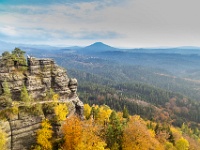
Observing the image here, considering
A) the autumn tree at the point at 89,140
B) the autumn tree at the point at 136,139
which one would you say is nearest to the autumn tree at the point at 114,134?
the autumn tree at the point at 136,139

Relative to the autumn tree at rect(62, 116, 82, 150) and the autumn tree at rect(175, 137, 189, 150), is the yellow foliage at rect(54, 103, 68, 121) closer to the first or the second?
the autumn tree at rect(62, 116, 82, 150)

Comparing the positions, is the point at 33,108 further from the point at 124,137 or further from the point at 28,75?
the point at 124,137

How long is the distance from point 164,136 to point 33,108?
2127 inches

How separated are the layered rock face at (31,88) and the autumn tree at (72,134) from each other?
684 cm

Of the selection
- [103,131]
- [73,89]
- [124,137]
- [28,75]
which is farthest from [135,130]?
[28,75]

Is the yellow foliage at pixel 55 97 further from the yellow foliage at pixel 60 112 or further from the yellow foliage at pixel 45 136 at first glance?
the yellow foliage at pixel 45 136

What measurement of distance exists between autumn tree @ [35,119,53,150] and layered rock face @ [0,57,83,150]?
4.60 feet

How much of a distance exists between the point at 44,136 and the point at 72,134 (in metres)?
7.46

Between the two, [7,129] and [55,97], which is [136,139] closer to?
[55,97]

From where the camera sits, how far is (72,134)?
208 ft

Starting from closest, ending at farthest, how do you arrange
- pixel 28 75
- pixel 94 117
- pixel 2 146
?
pixel 2 146, pixel 28 75, pixel 94 117

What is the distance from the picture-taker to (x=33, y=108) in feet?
205

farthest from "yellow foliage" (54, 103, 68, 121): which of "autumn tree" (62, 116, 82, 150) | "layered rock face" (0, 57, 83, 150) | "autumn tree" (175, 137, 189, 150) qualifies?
"autumn tree" (175, 137, 189, 150)

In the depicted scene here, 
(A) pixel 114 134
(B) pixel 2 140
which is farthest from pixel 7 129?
(A) pixel 114 134
